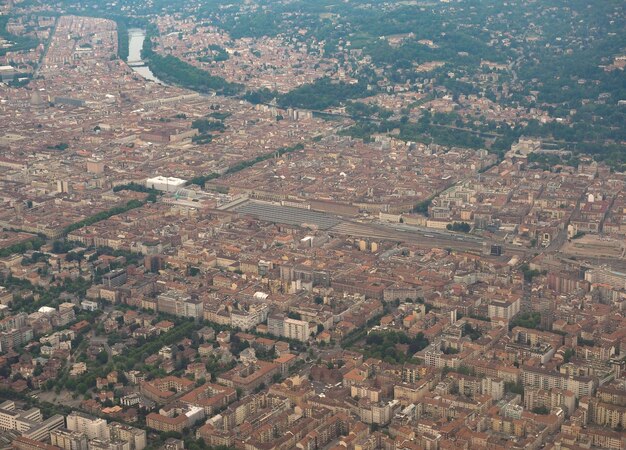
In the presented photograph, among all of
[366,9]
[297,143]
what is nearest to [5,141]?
[297,143]

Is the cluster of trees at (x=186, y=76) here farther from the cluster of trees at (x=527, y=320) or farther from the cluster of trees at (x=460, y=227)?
the cluster of trees at (x=527, y=320)

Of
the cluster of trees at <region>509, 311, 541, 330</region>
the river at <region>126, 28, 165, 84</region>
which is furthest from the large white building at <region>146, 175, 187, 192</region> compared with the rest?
the river at <region>126, 28, 165, 84</region>

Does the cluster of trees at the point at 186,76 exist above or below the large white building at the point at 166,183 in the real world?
below

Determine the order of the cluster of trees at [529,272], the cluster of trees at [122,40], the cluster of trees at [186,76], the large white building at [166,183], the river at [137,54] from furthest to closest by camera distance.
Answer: the cluster of trees at [122,40] → the river at [137,54] → the cluster of trees at [186,76] → the large white building at [166,183] → the cluster of trees at [529,272]

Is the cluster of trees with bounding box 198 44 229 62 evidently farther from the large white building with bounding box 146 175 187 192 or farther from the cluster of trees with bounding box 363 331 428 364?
the cluster of trees with bounding box 363 331 428 364

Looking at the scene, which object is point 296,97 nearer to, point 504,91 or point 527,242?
point 504,91

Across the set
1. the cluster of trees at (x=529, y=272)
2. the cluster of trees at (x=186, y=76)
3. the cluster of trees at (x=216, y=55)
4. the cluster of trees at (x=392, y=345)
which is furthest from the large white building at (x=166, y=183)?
the cluster of trees at (x=216, y=55)
